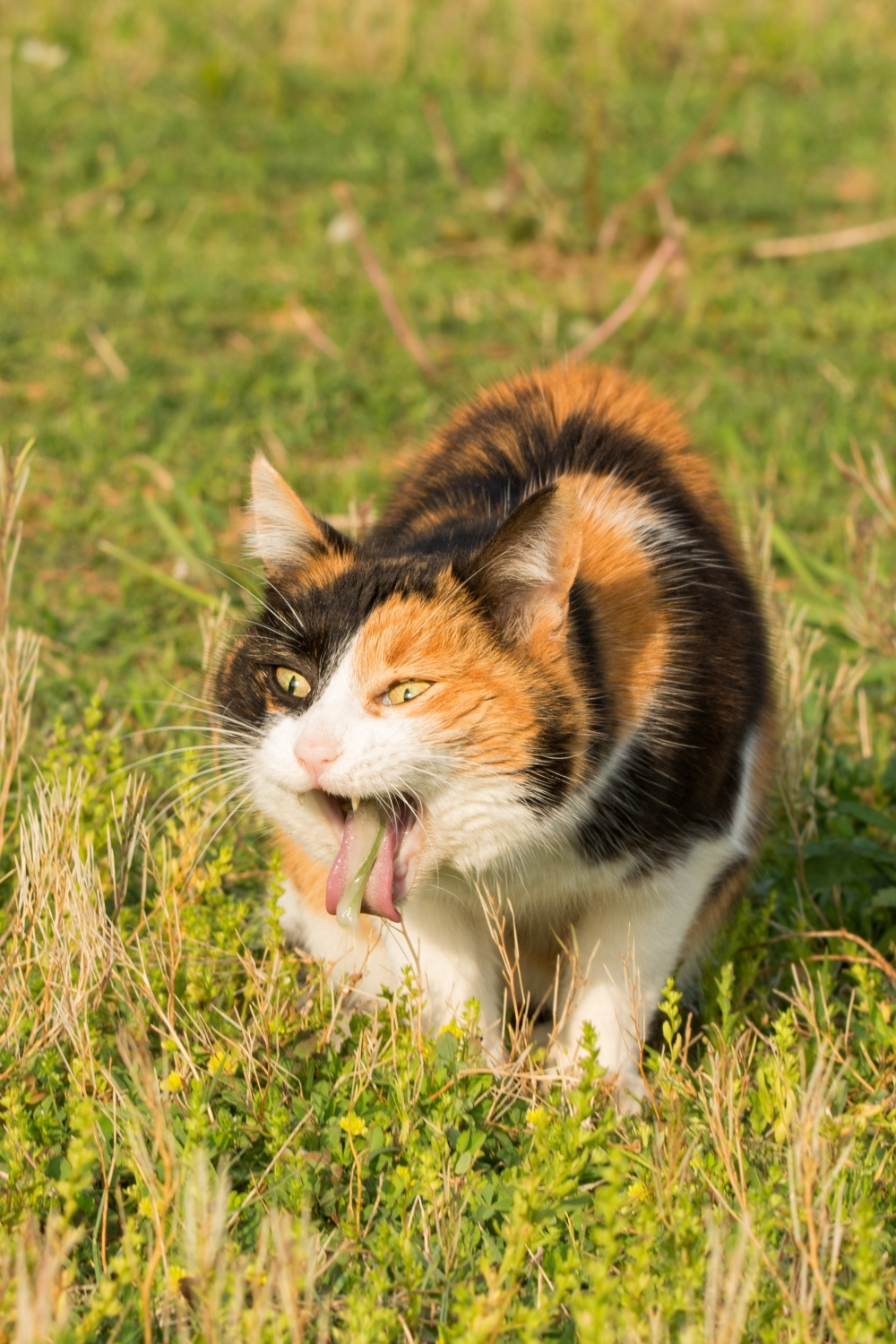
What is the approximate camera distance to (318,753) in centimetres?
214

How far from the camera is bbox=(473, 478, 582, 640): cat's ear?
7.16 feet

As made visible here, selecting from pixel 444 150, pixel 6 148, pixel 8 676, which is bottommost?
pixel 8 676

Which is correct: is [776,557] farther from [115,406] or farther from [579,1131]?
[579,1131]

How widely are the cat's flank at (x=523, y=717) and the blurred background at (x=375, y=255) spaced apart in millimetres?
1013

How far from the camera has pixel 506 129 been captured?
316 inches

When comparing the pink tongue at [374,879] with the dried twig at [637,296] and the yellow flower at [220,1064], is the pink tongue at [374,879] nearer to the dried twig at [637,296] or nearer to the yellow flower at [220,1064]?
the yellow flower at [220,1064]

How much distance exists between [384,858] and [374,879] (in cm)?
4

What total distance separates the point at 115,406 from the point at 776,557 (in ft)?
8.82

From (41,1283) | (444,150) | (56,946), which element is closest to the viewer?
(41,1283)

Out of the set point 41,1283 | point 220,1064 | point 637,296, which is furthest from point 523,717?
point 637,296

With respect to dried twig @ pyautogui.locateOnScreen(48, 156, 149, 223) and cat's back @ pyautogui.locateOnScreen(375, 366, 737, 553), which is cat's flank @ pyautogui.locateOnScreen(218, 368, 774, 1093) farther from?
dried twig @ pyautogui.locateOnScreen(48, 156, 149, 223)

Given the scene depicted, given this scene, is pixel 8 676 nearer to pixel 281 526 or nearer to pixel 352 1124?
pixel 281 526

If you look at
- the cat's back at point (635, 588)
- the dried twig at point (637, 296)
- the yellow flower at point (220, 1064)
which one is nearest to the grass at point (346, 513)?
the yellow flower at point (220, 1064)

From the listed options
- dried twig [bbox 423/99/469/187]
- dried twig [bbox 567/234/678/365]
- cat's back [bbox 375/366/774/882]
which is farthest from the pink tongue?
dried twig [bbox 423/99/469/187]
